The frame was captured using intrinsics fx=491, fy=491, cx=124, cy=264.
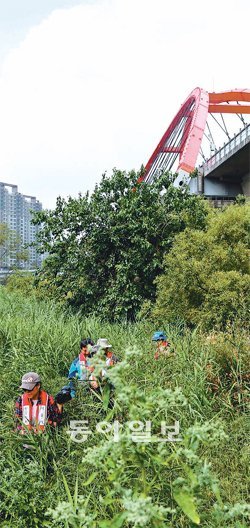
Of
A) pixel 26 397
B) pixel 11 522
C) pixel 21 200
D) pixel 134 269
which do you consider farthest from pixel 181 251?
pixel 21 200

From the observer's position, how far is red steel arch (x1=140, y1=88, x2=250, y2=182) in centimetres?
2846

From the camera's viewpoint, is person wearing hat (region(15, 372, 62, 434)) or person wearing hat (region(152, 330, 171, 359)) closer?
person wearing hat (region(15, 372, 62, 434))

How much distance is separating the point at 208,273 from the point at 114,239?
257 cm

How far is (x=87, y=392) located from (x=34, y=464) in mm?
1207

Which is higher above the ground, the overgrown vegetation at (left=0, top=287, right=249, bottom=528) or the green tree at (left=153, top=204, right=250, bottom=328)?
the green tree at (left=153, top=204, right=250, bottom=328)

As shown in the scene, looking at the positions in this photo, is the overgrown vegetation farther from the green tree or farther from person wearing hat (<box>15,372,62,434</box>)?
the green tree

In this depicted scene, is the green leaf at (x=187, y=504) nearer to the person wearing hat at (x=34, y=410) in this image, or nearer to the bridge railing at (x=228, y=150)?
the person wearing hat at (x=34, y=410)

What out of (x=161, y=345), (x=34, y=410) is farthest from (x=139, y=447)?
(x=161, y=345)

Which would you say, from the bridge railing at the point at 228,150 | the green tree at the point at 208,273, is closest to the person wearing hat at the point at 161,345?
the green tree at the point at 208,273

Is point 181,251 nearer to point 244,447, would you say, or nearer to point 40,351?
point 40,351

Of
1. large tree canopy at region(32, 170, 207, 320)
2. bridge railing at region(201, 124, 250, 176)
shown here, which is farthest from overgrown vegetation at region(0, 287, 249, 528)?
bridge railing at region(201, 124, 250, 176)

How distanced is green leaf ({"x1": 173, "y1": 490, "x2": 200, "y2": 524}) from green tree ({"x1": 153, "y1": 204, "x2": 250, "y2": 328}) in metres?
6.65

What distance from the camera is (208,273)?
957cm

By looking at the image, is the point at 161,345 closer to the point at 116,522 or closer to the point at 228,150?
the point at 116,522
